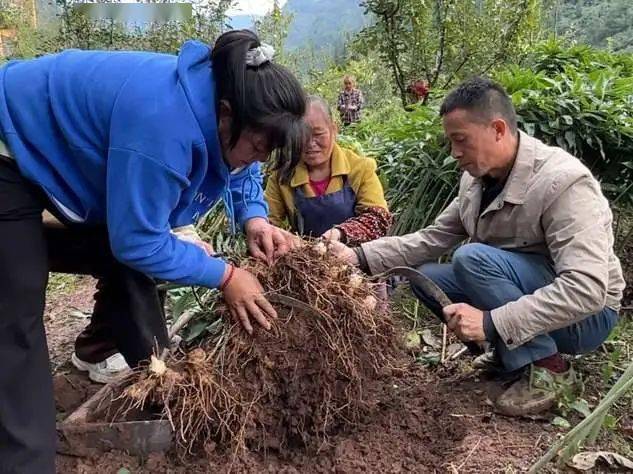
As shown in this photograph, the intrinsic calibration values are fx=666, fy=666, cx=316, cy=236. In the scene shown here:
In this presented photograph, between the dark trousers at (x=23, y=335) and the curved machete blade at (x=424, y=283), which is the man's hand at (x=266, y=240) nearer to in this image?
the curved machete blade at (x=424, y=283)

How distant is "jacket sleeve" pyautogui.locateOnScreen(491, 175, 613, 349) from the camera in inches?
81.2

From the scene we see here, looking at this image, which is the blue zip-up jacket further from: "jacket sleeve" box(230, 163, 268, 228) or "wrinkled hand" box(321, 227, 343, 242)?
"wrinkled hand" box(321, 227, 343, 242)

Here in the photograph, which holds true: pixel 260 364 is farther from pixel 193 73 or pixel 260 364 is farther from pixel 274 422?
pixel 193 73

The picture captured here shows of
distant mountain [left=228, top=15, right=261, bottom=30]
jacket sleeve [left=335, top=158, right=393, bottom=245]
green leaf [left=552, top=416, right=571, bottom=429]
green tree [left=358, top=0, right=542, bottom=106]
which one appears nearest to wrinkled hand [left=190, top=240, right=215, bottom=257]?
jacket sleeve [left=335, top=158, right=393, bottom=245]

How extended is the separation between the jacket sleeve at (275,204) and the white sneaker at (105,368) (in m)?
0.91

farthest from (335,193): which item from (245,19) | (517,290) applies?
(245,19)

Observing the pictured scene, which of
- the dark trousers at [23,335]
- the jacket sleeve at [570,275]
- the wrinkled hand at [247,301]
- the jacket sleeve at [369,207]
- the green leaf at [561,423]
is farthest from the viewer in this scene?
the jacket sleeve at [369,207]

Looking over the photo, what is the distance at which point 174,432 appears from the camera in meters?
1.94

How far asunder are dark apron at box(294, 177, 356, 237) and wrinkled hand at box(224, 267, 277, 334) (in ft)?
2.98

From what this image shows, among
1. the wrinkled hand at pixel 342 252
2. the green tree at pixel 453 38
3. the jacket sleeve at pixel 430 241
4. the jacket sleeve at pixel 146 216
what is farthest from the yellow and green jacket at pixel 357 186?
→ the green tree at pixel 453 38

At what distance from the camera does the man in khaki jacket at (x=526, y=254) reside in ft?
6.87

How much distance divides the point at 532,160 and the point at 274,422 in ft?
4.02

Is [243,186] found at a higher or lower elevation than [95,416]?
higher

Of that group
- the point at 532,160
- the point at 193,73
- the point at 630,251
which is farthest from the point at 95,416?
the point at 630,251
